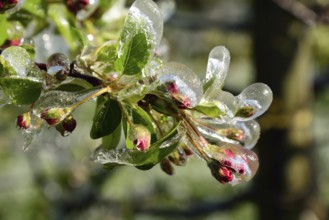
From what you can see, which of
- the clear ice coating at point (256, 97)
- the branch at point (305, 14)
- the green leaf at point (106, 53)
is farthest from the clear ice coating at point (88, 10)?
the branch at point (305, 14)

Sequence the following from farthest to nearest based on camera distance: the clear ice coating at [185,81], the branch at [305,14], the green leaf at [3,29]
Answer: the branch at [305,14] → the green leaf at [3,29] → the clear ice coating at [185,81]

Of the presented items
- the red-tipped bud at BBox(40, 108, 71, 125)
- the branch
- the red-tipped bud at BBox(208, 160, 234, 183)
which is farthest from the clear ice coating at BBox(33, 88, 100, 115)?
the branch

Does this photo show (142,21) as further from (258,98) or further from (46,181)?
(46,181)

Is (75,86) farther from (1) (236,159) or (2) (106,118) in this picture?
(1) (236,159)

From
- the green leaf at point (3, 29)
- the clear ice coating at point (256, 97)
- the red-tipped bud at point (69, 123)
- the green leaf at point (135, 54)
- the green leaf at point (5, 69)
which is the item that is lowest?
the green leaf at point (3, 29)

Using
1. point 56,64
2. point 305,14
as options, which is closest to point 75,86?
point 56,64

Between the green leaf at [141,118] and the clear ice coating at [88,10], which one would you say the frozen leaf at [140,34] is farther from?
the clear ice coating at [88,10]

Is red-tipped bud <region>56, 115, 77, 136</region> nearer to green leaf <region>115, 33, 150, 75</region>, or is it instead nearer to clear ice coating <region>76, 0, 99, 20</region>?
green leaf <region>115, 33, 150, 75</region>
